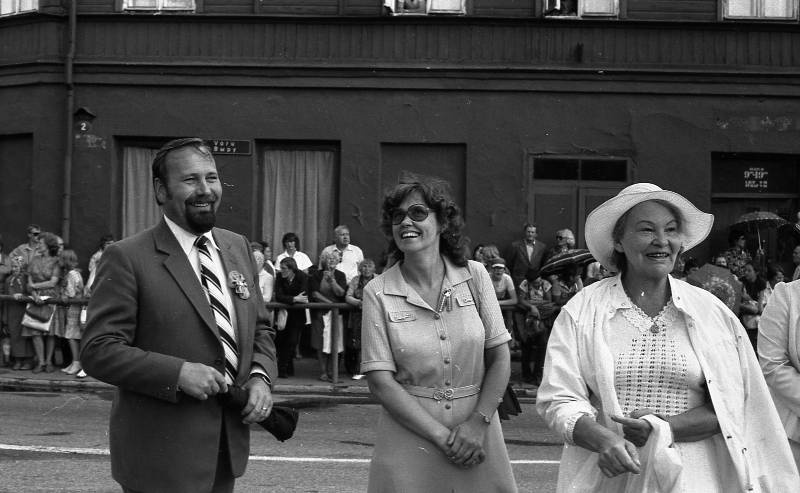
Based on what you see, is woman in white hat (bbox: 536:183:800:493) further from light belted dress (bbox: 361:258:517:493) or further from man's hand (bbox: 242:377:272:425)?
man's hand (bbox: 242:377:272:425)

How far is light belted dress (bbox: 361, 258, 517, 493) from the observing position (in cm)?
470

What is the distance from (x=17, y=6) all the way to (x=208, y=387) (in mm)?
17847

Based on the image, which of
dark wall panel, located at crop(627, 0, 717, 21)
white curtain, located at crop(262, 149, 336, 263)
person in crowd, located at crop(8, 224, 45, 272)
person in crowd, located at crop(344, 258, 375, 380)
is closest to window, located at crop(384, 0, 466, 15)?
white curtain, located at crop(262, 149, 336, 263)

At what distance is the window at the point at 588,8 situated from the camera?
19359 millimetres

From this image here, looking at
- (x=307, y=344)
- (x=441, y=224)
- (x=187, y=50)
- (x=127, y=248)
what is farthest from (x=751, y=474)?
(x=187, y=50)

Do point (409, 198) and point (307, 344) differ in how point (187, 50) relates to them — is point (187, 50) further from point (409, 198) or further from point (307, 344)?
point (409, 198)

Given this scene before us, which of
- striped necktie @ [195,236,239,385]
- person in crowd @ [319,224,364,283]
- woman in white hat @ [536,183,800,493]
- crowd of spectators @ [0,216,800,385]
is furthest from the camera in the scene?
person in crowd @ [319,224,364,283]

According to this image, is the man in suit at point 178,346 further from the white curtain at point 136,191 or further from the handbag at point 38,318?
the white curtain at point 136,191

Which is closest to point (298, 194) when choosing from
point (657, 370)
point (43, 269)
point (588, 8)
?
point (43, 269)

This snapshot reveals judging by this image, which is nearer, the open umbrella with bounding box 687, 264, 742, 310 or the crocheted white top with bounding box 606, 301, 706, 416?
the crocheted white top with bounding box 606, 301, 706, 416

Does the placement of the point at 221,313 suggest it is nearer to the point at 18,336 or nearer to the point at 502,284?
the point at 502,284

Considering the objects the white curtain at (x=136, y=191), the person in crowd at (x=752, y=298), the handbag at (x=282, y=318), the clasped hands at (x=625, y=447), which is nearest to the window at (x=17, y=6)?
the white curtain at (x=136, y=191)

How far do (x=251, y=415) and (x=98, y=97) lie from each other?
16158mm

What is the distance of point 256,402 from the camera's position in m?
4.39
